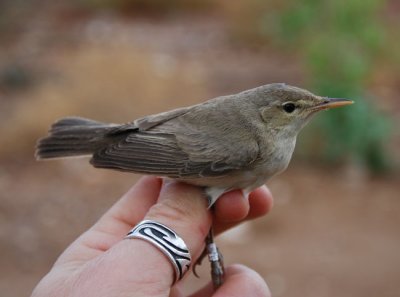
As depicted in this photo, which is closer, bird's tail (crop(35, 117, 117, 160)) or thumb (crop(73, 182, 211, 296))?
thumb (crop(73, 182, 211, 296))

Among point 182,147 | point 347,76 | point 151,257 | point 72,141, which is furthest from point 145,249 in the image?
point 347,76

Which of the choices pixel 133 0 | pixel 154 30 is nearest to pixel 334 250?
pixel 154 30

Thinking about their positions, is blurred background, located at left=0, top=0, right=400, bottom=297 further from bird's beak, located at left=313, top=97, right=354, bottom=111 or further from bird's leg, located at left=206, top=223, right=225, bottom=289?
bird's beak, located at left=313, top=97, right=354, bottom=111

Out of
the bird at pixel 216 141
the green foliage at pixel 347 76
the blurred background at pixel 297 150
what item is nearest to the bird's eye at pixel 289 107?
the bird at pixel 216 141

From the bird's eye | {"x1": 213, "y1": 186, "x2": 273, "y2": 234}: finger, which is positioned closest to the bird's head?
the bird's eye

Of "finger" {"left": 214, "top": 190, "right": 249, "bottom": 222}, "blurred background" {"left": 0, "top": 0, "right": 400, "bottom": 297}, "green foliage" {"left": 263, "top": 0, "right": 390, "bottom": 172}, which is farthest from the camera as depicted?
"green foliage" {"left": 263, "top": 0, "right": 390, "bottom": 172}

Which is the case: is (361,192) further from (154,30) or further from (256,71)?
(154,30)

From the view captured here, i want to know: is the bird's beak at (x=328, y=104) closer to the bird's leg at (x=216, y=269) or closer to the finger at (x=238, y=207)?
the finger at (x=238, y=207)
